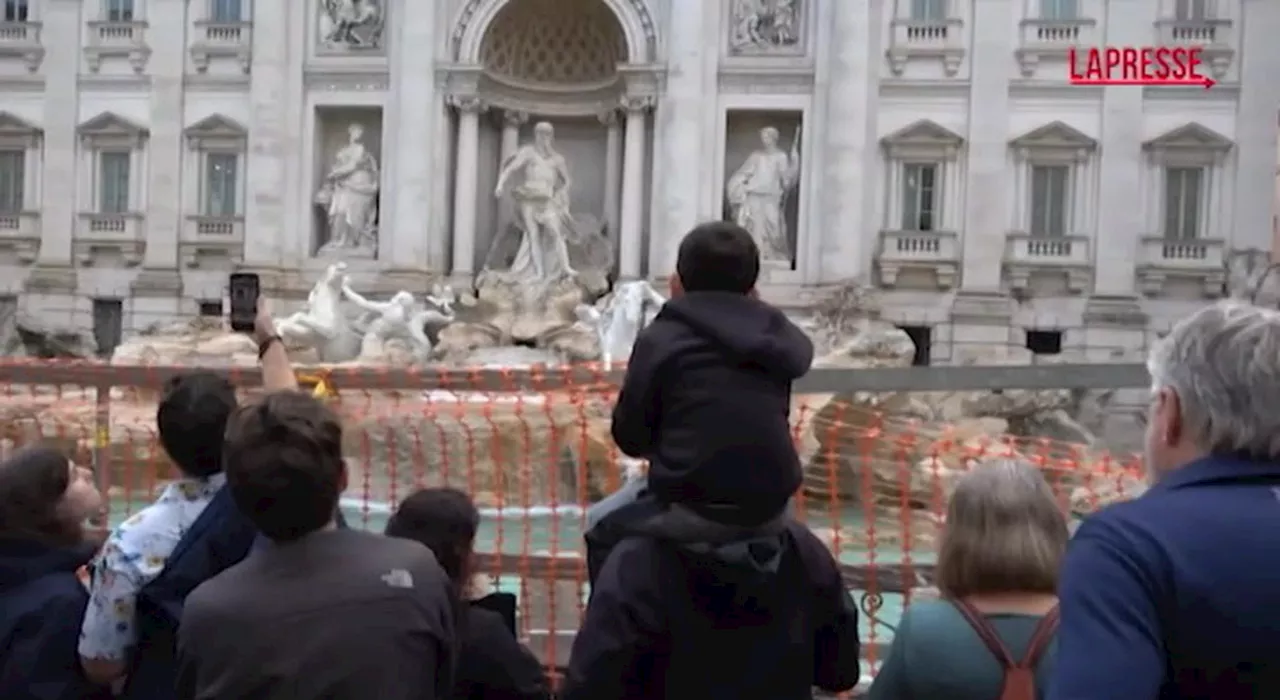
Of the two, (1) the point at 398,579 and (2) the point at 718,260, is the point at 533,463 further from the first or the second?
(1) the point at 398,579

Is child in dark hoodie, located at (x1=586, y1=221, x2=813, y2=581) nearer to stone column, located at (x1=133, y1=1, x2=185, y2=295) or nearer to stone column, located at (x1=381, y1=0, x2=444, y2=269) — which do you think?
stone column, located at (x1=381, y1=0, x2=444, y2=269)

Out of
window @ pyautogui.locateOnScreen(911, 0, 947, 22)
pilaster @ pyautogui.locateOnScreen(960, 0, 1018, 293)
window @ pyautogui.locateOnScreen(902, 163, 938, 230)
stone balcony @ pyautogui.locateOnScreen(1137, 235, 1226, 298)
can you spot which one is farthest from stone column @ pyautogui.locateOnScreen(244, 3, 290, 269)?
stone balcony @ pyautogui.locateOnScreen(1137, 235, 1226, 298)

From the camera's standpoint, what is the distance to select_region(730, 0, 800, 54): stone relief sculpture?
22.2 m

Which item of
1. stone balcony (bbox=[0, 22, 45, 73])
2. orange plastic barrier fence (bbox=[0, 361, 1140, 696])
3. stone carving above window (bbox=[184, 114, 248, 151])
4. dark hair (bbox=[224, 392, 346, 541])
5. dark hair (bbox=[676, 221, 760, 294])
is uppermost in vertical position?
stone balcony (bbox=[0, 22, 45, 73])

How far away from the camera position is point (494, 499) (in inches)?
352

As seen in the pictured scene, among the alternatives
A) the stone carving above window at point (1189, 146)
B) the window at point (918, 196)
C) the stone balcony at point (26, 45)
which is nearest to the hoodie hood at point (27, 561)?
the window at point (918, 196)

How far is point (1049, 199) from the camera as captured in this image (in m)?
22.2

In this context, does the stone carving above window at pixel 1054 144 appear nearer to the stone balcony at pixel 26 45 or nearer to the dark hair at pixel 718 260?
the stone balcony at pixel 26 45

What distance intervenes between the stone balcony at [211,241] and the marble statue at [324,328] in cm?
535

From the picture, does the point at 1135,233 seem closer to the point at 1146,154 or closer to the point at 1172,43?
the point at 1146,154

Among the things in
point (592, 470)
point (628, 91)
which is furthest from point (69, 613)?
point (628, 91)

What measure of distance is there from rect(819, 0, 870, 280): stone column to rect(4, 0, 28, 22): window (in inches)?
581

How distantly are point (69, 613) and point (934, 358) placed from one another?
19.8 metres

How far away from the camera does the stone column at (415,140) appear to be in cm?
2222
